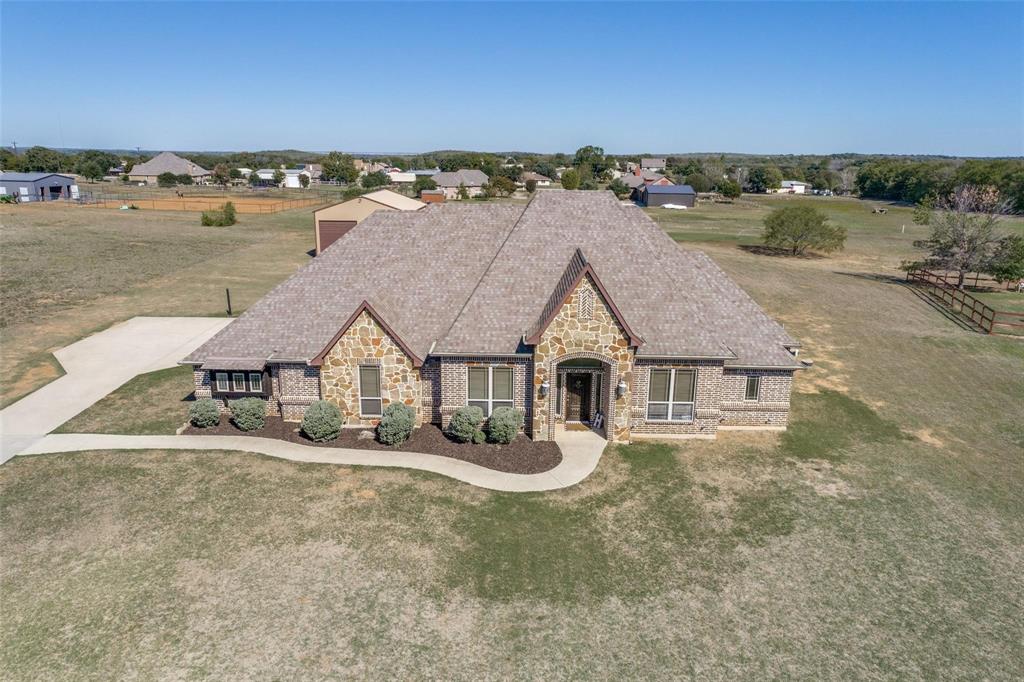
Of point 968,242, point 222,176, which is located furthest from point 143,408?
point 222,176

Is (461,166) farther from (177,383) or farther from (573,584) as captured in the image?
(573,584)

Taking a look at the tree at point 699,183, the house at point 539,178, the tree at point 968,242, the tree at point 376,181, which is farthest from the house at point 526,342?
the house at point 539,178

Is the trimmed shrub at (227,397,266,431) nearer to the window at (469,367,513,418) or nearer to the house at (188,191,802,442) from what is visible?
the house at (188,191,802,442)

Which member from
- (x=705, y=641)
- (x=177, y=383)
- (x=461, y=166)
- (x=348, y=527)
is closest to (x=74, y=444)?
(x=177, y=383)

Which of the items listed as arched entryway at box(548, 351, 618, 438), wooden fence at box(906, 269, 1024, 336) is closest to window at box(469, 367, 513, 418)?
arched entryway at box(548, 351, 618, 438)

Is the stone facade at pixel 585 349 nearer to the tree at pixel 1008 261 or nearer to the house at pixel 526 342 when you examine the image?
the house at pixel 526 342
